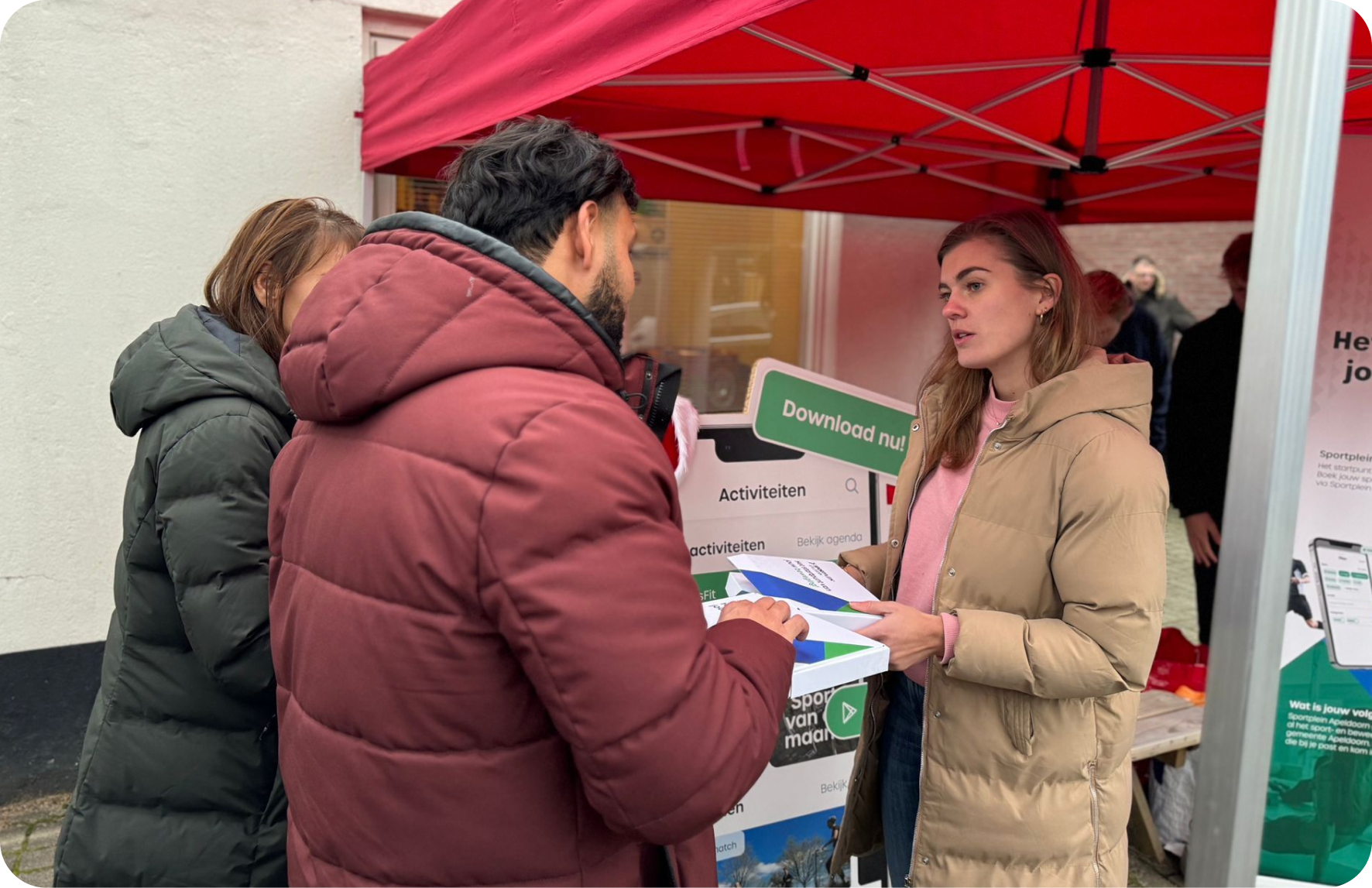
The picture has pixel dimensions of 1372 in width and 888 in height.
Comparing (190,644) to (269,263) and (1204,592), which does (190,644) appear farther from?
(1204,592)

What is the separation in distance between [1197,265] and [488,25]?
1109 cm

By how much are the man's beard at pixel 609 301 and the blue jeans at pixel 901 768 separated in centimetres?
116

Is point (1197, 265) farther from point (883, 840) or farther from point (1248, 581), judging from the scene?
point (1248, 581)

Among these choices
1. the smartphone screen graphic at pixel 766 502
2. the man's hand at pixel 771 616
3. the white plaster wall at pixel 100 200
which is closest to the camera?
the man's hand at pixel 771 616

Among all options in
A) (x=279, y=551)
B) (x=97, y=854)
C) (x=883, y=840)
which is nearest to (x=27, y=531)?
(x=97, y=854)

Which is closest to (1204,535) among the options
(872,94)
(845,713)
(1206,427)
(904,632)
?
(1206,427)

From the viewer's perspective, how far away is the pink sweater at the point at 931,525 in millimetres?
2020

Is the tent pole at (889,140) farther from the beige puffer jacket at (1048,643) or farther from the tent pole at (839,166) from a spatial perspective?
the beige puffer jacket at (1048,643)

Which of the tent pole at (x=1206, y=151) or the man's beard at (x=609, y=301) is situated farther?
the tent pole at (x=1206, y=151)

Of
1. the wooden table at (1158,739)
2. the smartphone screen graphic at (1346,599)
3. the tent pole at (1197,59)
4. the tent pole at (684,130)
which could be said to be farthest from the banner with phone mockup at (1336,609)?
the tent pole at (684,130)

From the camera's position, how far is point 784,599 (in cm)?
168

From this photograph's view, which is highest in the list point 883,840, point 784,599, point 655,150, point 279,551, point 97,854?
point 655,150

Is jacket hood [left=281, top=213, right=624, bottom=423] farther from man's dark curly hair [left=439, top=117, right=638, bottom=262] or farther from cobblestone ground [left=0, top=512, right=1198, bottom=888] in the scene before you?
cobblestone ground [left=0, top=512, right=1198, bottom=888]

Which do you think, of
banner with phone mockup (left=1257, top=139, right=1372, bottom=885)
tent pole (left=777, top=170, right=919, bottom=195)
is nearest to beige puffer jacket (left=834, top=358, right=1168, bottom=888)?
banner with phone mockup (left=1257, top=139, right=1372, bottom=885)
